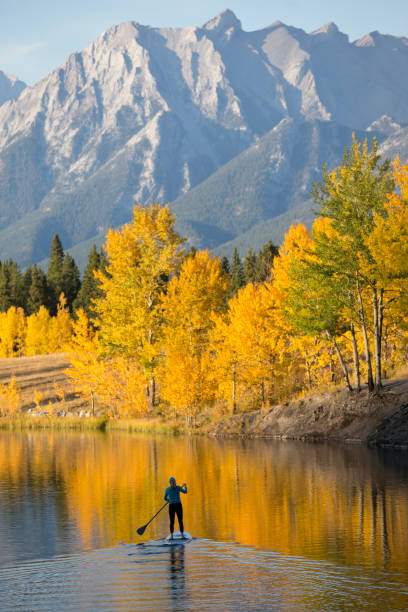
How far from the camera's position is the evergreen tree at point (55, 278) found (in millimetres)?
130325

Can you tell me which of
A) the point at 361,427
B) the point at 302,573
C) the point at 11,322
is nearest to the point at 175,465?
the point at 361,427

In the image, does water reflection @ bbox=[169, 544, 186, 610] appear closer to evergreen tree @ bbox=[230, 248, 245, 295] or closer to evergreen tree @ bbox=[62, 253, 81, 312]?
Result: evergreen tree @ bbox=[230, 248, 245, 295]

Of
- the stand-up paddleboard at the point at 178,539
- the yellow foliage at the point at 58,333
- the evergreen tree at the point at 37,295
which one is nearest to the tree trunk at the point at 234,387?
the stand-up paddleboard at the point at 178,539

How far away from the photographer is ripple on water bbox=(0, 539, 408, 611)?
1398 cm

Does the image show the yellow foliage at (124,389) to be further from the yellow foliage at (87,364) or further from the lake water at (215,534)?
the lake water at (215,534)

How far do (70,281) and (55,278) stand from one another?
2.94m

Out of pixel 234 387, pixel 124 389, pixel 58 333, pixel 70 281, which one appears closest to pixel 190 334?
pixel 234 387

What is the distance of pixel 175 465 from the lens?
35.1 metres

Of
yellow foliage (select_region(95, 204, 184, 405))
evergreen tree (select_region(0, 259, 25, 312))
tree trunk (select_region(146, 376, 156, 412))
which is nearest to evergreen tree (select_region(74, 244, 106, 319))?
evergreen tree (select_region(0, 259, 25, 312))

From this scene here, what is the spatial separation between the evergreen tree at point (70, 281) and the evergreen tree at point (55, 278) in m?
0.76

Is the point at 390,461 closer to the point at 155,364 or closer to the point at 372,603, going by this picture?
the point at 372,603

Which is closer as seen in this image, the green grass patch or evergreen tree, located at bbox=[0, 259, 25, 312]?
the green grass patch

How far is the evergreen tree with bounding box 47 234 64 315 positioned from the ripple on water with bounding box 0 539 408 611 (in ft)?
376

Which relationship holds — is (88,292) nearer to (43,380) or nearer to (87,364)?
(43,380)
